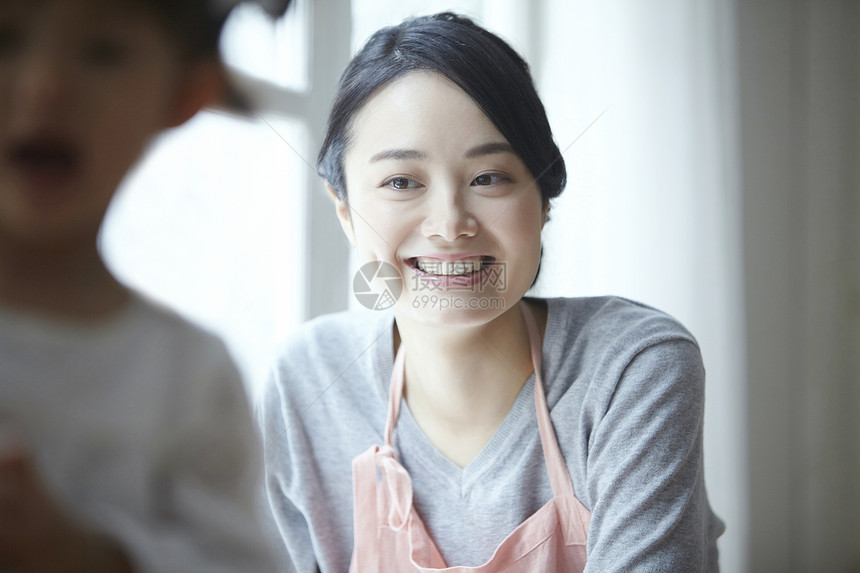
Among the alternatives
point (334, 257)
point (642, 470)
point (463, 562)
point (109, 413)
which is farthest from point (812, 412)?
point (109, 413)

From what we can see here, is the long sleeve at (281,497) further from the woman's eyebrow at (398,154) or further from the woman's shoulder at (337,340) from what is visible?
the woman's eyebrow at (398,154)

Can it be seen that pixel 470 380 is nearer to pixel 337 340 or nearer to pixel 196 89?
pixel 337 340

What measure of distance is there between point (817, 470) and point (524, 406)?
1.72 feet

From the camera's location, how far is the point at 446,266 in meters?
0.61

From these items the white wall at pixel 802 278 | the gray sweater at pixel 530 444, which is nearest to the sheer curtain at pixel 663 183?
the white wall at pixel 802 278

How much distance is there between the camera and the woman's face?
578 millimetres

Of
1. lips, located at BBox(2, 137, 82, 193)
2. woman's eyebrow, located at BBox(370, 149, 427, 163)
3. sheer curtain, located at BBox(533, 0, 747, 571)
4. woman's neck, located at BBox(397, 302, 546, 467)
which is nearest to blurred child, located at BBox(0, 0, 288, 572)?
lips, located at BBox(2, 137, 82, 193)

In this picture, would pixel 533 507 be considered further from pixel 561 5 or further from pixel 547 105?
pixel 561 5

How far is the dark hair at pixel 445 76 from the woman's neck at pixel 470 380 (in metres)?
0.18

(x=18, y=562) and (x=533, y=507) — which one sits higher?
(x=18, y=562)

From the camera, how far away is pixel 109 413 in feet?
1.28

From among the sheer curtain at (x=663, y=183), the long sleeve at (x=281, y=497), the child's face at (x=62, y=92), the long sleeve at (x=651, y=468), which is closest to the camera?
the child's face at (x=62, y=92)

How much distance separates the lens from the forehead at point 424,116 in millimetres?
575

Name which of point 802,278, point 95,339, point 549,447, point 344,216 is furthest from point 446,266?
point 802,278
